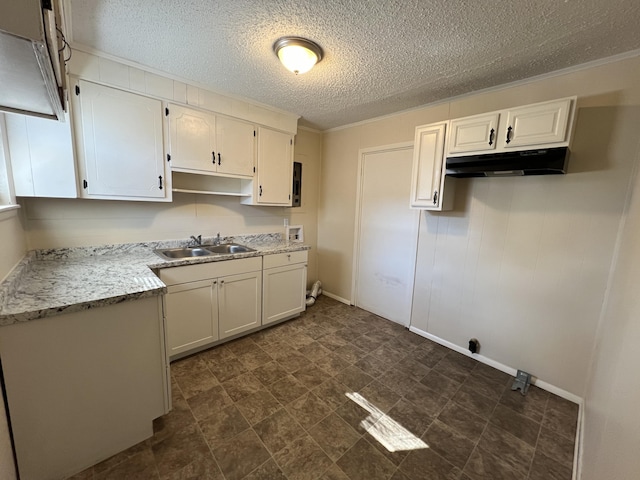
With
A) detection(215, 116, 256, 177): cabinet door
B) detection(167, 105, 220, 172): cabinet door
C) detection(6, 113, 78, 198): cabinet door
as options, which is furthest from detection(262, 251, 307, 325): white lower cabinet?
detection(6, 113, 78, 198): cabinet door

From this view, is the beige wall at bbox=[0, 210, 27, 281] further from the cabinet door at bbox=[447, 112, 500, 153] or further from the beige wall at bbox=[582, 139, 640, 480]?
the cabinet door at bbox=[447, 112, 500, 153]

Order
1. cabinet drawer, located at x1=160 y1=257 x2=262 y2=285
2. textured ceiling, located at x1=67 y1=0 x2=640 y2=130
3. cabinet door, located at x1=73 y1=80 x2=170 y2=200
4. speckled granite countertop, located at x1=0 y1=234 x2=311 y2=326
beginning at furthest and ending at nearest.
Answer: cabinet drawer, located at x1=160 y1=257 x2=262 y2=285 → cabinet door, located at x1=73 y1=80 x2=170 y2=200 → textured ceiling, located at x1=67 y1=0 x2=640 y2=130 → speckled granite countertop, located at x1=0 y1=234 x2=311 y2=326

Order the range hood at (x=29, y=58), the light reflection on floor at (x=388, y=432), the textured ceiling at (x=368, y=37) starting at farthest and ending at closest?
the light reflection on floor at (x=388, y=432) < the textured ceiling at (x=368, y=37) < the range hood at (x=29, y=58)

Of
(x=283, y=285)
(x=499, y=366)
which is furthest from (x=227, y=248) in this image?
(x=499, y=366)

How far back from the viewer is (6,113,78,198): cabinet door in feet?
5.51

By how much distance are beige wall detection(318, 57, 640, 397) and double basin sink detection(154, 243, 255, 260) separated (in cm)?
206

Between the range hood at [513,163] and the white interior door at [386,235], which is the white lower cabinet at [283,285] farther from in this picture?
the range hood at [513,163]

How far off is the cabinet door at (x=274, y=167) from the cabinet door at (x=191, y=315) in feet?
3.72

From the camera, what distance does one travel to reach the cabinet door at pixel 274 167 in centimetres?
286

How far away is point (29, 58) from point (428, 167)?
2.46 meters

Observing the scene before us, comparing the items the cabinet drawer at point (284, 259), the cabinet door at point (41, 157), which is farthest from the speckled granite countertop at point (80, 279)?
the cabinet door at point (41, 157)

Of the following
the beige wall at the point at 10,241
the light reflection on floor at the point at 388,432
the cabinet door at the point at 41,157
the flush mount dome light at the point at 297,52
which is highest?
the flush mount dome light at the point at 297,52

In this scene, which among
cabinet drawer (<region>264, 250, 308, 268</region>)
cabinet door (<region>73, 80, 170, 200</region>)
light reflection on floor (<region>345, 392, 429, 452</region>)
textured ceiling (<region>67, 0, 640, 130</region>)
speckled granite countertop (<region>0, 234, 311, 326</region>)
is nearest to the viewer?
speckled granite countertop (<region>0, 234, 311, 326</region>)

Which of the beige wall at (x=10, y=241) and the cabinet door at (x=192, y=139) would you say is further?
the cabinet door at (x=192, y=139)
